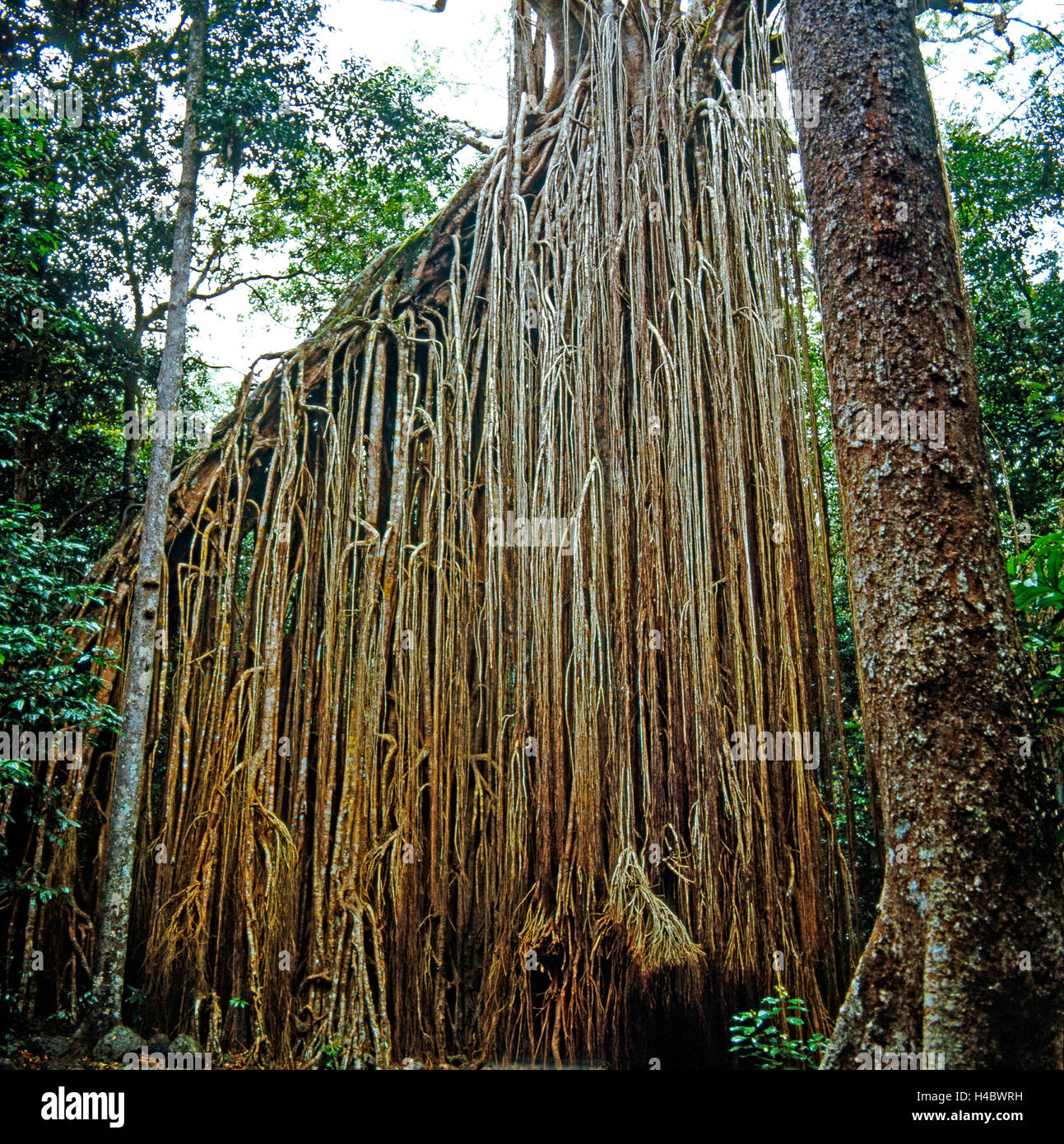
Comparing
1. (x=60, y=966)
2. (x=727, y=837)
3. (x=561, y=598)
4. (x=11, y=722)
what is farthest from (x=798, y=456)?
(x=60, y=966)

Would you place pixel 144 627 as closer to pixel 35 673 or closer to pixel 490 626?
pixel 35 673

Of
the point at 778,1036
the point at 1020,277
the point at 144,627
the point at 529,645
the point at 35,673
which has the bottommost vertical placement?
the point at 778,1036

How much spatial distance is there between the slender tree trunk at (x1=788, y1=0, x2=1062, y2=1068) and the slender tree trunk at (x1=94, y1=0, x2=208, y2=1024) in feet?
10.9

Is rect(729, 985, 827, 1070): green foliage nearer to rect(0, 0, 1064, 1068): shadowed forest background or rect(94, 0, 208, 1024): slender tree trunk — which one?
rect(0, 0, 1064, 1068): shadowed forest background

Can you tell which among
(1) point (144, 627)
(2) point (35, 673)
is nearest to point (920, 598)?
(2) point (35, 673)

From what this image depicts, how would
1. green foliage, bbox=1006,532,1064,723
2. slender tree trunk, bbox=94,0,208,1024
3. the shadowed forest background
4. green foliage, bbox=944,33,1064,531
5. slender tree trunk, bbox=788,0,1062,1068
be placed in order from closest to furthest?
1. slender tree trunk, bbox=788,0,1062,1068
2. green foliage, bbox=1006,532,1064,723
3. the shadowed forest background
4. slender tree trunk, bbox=94,0,208,1024
5. green foliage, bbox=944,33,1064,531

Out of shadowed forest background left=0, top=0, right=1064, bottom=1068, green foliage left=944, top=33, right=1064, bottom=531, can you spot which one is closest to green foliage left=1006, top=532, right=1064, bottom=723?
shadowed forest background left=0, top=0, right=1064, bottom=1068

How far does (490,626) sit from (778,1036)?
208 centimetres

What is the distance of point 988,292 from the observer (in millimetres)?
6098

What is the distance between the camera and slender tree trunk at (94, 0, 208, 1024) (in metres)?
3.94

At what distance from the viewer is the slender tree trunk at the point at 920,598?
1.79 metres

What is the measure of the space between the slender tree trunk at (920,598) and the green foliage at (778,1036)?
1.01 m

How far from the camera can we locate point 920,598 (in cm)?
201

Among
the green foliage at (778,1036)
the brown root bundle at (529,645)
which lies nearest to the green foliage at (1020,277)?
the brown root bundle at (529,645)
